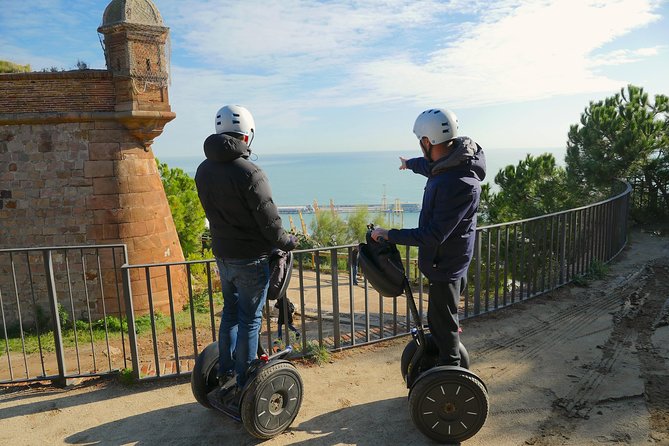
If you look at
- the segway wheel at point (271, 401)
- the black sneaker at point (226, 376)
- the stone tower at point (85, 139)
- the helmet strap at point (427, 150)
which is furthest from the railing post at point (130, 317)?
the stone tower at point (85, 139)

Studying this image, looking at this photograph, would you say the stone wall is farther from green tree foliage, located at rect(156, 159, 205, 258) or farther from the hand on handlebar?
the hand on handlebar

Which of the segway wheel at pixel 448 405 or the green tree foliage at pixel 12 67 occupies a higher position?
the green tree foliage at pixel 12 67

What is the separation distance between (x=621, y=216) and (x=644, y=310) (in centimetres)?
341

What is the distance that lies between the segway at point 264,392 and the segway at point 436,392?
0.70 meters

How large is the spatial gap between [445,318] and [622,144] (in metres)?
11.3

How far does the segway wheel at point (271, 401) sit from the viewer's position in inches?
130

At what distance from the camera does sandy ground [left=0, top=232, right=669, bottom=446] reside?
3.49 meters

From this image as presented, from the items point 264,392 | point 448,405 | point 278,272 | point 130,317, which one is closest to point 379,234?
point 278,272

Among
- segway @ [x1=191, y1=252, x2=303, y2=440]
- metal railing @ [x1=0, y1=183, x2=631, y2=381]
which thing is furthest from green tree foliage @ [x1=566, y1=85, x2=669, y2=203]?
segway @ [x1=191, y1=252, x2=303, y2=440]

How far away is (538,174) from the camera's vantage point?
15.4m

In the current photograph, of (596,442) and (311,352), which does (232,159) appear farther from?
(596,442)

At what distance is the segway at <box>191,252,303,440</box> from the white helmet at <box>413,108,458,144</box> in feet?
4.43

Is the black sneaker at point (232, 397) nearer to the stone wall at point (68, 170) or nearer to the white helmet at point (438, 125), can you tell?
the white helmet at point (438, 125)

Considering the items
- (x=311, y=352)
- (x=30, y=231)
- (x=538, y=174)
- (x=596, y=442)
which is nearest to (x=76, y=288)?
(x=30, y=231)
